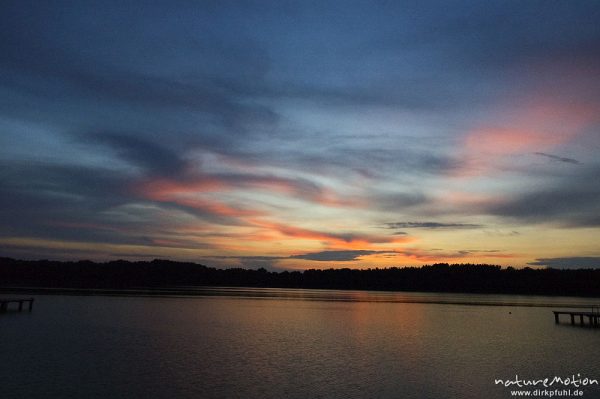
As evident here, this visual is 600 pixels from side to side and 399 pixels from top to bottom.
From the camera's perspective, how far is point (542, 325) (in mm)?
55062

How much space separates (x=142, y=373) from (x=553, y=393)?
20.4m

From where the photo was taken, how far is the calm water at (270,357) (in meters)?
21.7

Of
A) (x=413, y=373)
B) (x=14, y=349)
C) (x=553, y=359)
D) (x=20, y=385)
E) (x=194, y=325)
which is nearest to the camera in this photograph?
(x=20, y=385)

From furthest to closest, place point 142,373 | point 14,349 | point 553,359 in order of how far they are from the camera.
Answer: point 553,359 → point 14,349 → point 142,373

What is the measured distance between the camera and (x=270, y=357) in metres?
29.9

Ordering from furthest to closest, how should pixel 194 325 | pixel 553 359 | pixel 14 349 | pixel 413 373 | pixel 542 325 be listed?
1. pixel 542 325
2. pixel 194 325
3. pixel 553 359
4. pixel 14 349
5. pixel 413 373

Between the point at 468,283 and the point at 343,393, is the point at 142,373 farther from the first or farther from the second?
the point at 468,283

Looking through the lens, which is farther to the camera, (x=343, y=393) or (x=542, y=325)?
(x=542, y=325)

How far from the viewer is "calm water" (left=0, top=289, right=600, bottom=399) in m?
21.7

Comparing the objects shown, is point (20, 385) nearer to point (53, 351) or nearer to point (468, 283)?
point (53, 351)

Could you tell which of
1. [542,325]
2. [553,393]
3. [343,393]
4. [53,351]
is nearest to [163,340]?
[53,351]

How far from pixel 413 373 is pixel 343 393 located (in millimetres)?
6572

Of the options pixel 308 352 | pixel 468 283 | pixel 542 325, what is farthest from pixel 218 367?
pixel 468 283

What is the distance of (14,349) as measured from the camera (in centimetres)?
2927
